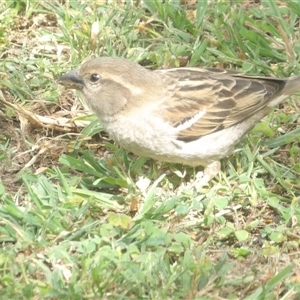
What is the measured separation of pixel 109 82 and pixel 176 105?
52 centimetres

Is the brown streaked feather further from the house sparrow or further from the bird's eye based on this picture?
the bird's eye

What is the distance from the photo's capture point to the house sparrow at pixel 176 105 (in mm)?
5883

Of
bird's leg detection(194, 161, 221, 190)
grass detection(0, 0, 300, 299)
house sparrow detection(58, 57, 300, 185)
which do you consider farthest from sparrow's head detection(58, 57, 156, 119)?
bird's leg detection(194, 161, 221, 190)

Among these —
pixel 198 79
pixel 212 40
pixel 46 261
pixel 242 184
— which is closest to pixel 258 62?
pixel 212 40

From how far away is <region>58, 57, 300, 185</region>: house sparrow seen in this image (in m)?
5.88

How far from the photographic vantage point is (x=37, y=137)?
21.6ft

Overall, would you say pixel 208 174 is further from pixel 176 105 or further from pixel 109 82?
→ pixel 109 82

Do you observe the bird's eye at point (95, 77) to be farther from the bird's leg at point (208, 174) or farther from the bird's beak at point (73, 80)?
the bird's leg at point (208, 174)

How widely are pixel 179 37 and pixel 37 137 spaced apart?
1.66 meters

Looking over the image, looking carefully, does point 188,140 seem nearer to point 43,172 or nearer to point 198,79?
point 198,79

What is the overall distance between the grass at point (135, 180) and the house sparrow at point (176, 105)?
236 mm

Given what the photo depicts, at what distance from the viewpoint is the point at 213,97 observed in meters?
6.15

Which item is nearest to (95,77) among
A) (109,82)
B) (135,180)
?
(109,82)

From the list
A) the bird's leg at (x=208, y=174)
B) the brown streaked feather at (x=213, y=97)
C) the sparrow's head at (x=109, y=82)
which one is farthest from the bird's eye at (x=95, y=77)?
the bird's leg at (x=208, y=174)
